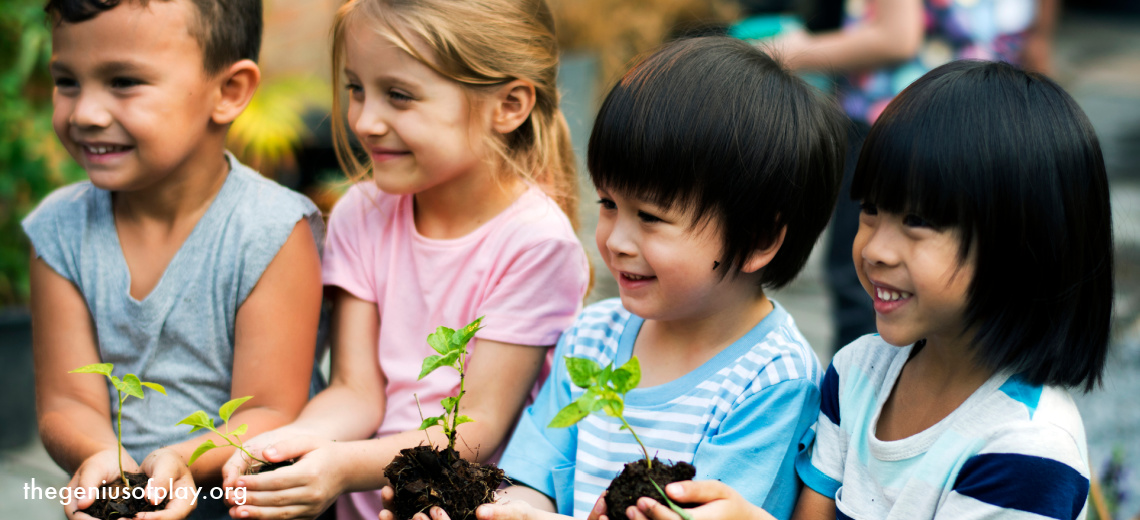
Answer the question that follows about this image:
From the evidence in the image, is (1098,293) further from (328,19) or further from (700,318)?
(328,19)

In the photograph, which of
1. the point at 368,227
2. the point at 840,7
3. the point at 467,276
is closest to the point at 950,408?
the point at 467,276

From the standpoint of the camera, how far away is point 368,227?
2.10m

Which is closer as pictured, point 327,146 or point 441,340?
point 441,340

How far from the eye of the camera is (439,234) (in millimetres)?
2020

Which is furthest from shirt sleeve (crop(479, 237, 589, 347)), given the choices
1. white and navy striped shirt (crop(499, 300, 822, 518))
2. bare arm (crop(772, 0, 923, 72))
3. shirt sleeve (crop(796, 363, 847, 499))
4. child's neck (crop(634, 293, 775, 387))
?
bare arm (crop(772, 0, 923, 72))

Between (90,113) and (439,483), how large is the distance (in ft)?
3.53

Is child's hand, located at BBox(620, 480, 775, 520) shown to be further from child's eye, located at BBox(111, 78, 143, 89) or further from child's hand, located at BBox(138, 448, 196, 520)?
child's eye, located at BBox(111, 78, 143, 89)

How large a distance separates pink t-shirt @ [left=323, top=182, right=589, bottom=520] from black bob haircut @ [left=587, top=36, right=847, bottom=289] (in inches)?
13.5

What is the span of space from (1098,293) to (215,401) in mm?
1717

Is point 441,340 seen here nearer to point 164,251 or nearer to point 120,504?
point 120,504

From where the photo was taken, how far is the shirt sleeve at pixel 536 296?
186cm

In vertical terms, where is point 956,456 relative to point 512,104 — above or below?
below

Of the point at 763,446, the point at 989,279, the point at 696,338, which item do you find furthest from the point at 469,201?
the point at 989,279

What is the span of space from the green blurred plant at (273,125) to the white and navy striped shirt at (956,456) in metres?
3.44
